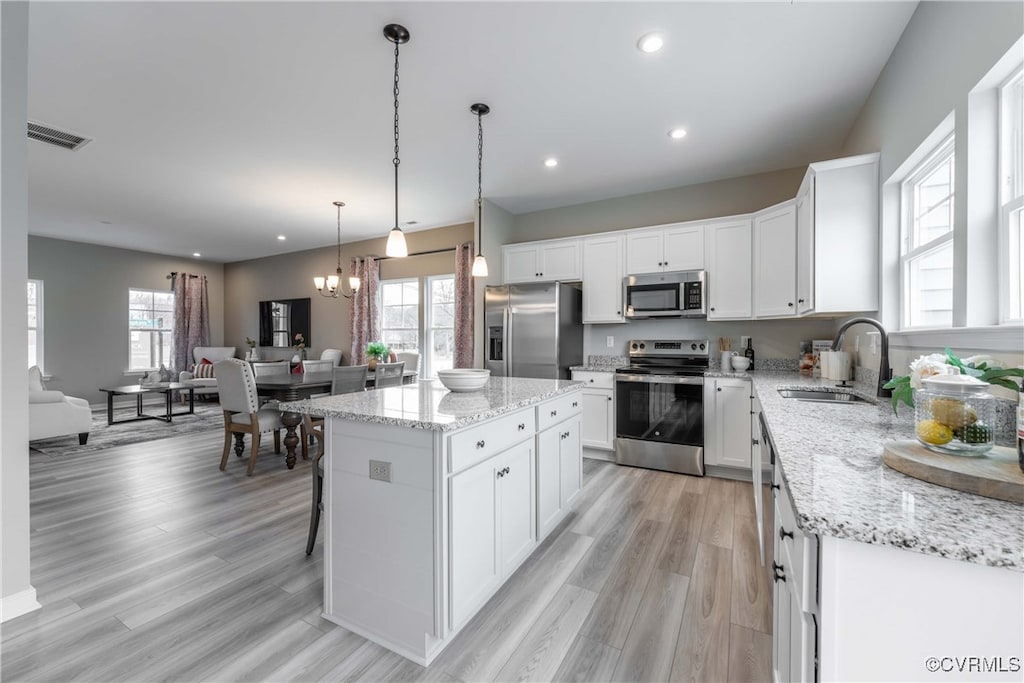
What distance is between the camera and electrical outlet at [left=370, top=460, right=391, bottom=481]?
64.3 inches

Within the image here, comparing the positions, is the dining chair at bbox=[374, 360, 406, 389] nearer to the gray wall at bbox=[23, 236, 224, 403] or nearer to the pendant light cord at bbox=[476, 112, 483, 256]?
the pendant light cord at bbox=[476, 112, 483, 256]

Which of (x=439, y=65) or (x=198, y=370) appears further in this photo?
(x=198, y=370)

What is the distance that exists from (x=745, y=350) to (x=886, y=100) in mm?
2148

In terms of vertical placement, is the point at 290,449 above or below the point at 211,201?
below

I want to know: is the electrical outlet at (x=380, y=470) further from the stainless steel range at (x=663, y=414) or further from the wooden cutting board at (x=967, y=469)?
the stainless steel range at (x=663, y=414)

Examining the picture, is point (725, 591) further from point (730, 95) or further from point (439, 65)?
point (439, 65)

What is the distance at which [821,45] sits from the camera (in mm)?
2260

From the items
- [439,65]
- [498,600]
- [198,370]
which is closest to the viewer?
[498,600]

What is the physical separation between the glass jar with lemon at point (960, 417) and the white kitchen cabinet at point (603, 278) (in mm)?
3284

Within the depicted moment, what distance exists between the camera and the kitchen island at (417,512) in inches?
61.2

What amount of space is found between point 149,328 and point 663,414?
9350mm

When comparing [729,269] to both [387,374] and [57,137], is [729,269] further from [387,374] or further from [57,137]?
[57,137]

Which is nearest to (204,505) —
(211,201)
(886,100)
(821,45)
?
(211,201)

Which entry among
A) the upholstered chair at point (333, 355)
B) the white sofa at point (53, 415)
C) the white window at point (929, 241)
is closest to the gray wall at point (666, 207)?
the white window at point (929, 241)
